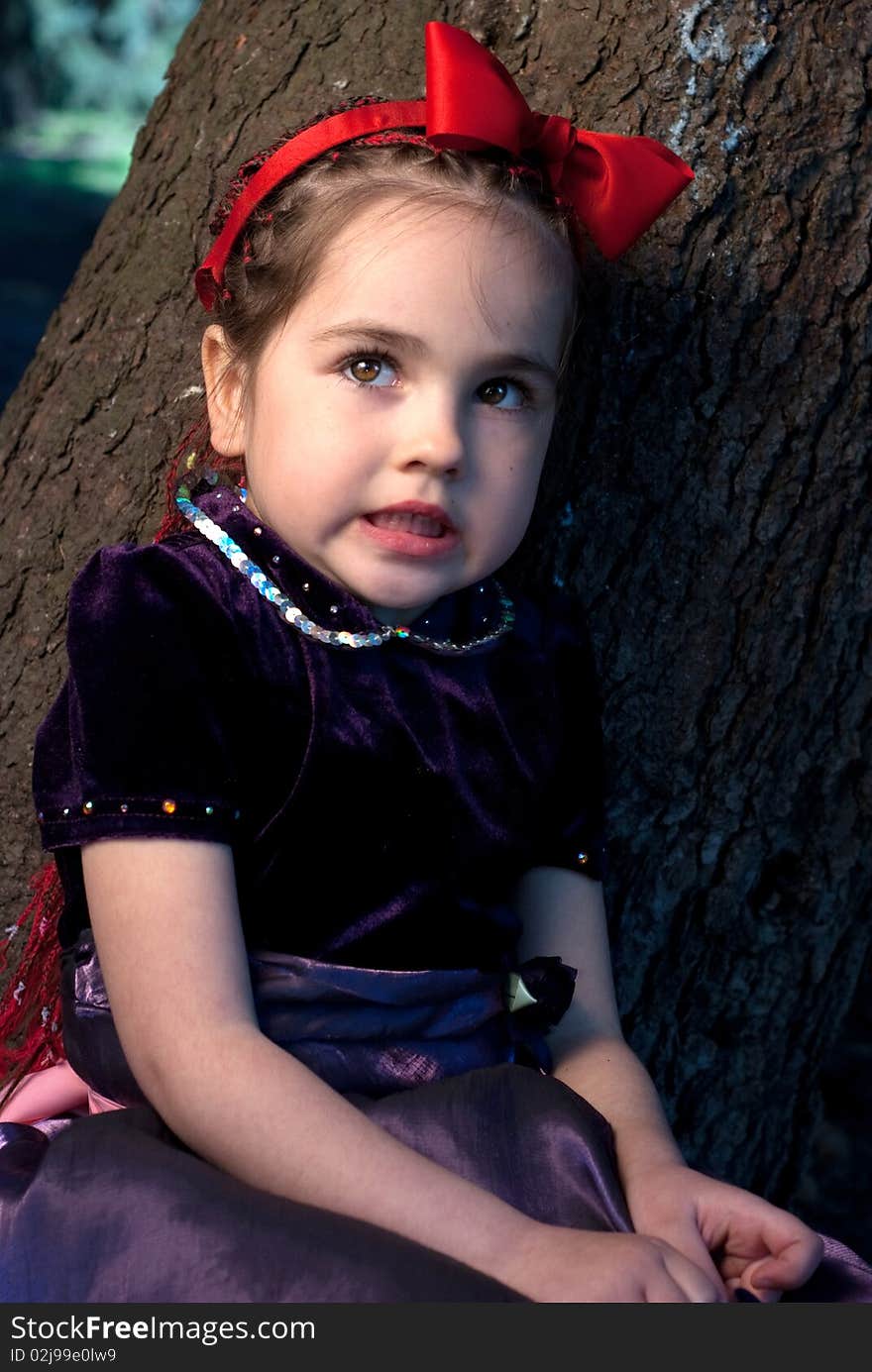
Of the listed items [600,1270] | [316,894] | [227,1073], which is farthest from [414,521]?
[600,1270]

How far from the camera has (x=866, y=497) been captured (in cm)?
188

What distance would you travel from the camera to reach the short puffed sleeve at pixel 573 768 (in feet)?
5.36

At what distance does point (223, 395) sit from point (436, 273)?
1.06 ft

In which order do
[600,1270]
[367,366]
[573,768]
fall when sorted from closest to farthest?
[600,1270]
[367,366]
[573,768]

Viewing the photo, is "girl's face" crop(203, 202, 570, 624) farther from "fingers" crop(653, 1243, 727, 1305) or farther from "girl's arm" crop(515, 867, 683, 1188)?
"fingers" crop(653, 1243, 727, 1305)

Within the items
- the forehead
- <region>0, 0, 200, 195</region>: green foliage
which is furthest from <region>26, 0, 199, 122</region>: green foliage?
the forehead

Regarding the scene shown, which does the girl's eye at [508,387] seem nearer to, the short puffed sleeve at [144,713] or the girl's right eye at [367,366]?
the girl's right eye at [367,366]

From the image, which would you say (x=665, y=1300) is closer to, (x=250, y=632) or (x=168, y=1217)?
(x=168, y=1217)

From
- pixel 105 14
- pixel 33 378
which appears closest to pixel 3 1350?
pixel 33 378

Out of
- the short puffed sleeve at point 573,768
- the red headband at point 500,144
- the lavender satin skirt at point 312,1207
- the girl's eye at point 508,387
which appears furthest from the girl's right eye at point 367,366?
the lavender satin skirt at point 312,1207

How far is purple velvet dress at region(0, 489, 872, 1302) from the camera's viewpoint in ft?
3.81

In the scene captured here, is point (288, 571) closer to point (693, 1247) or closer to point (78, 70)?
point (693, 1247)

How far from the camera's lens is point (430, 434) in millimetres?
1359

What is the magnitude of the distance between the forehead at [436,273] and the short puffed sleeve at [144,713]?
0.32 meters
